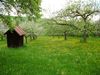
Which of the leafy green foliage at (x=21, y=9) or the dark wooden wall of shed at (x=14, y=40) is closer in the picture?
the leafy green foliage at (x=21, y=9)

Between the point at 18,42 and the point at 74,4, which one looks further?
the point at 74,4

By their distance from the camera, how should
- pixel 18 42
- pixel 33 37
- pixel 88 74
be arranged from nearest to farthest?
pixel 88 74 → pixel 18 42 → pixel 33 37

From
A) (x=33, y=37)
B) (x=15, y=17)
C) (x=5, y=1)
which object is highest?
(x=5, y=1)

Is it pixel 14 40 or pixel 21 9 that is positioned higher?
pixel 21 9

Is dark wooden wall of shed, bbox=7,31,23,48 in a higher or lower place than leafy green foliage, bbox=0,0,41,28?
lower

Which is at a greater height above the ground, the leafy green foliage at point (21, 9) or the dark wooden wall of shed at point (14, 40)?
the leafy green foliage at point (21, 9)

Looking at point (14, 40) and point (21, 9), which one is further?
point (14, 40)

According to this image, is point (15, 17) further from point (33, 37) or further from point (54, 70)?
point (33, 37)

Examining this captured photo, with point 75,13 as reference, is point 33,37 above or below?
below

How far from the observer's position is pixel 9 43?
32375 mm

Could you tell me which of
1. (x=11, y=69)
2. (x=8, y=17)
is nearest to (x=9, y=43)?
(x=8, y=17)

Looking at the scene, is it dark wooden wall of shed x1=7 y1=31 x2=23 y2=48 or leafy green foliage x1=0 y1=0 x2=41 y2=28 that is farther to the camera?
dark wooden wall of shed x1=7 y1=31 x2=23 y2=48

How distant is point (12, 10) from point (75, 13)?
73.3 feet

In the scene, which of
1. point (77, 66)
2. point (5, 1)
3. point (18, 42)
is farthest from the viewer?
point (18, 42)
